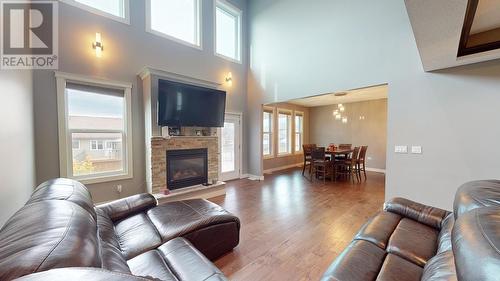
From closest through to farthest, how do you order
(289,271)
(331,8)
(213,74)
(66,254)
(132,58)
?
(66,254) → (289,271) → (132,58) → (331,8) → (213,74)

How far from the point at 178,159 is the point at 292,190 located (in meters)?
2.67

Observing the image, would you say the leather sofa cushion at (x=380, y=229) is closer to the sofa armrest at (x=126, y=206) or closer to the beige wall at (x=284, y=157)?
the sofa armrest at (x=126, y=206)

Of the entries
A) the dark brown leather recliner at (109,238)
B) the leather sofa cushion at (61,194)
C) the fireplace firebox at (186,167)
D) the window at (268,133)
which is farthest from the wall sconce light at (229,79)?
the leather sofa cushion at (61,194)

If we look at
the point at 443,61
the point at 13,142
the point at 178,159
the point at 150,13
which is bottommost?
the point at 178,159

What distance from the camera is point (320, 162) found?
590 centimetres

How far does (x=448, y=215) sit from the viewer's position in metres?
1.87

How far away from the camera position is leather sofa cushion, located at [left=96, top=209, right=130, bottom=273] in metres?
1.22

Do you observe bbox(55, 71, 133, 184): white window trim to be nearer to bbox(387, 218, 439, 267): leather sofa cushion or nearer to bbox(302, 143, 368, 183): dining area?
bbox(387, 218, 439, 267): leather sofa cushion

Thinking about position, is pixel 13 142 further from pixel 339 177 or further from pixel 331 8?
pixel 339 177

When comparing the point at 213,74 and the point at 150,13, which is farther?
the point at 213,74

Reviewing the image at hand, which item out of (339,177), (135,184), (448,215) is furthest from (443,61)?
(135,184)

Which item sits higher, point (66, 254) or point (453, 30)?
point (453, 30)

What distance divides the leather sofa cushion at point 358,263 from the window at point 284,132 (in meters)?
→ 6.49

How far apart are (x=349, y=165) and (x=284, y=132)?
2885 mm
